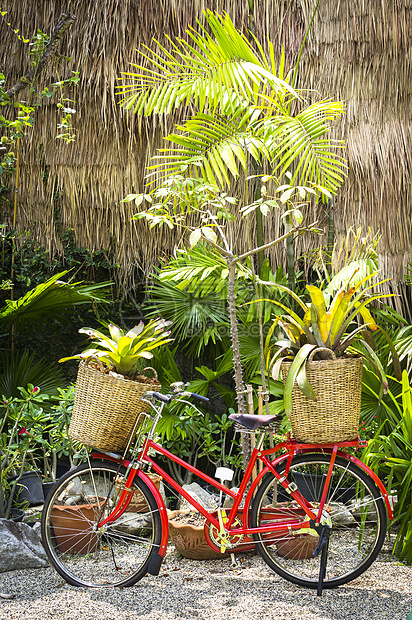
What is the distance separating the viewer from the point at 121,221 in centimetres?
421

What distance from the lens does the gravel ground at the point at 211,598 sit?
199 centimetres

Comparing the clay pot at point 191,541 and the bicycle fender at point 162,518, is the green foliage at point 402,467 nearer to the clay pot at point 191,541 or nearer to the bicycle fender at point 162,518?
the clay pot at point 191,541

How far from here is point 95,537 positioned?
245cm

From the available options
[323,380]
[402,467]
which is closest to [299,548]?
[402,467]

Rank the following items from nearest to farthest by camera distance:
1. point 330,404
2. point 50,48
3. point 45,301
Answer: point 330,404, point 45,301, point 50,48

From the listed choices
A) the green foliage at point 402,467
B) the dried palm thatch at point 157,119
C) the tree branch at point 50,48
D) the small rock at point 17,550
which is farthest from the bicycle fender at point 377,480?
the tree branch at point 50,48

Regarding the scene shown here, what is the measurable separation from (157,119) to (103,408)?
9.03 ft

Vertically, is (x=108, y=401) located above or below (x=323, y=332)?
below

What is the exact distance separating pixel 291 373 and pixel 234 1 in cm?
325

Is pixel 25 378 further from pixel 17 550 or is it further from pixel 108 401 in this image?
pixel 108 401

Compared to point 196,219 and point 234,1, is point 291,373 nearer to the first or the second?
point 196,219

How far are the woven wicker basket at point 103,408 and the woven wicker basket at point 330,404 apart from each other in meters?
0.69

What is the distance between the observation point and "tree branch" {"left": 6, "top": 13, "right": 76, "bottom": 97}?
11.2ft

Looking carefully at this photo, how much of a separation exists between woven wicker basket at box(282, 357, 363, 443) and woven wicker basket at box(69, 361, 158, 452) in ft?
2.27
